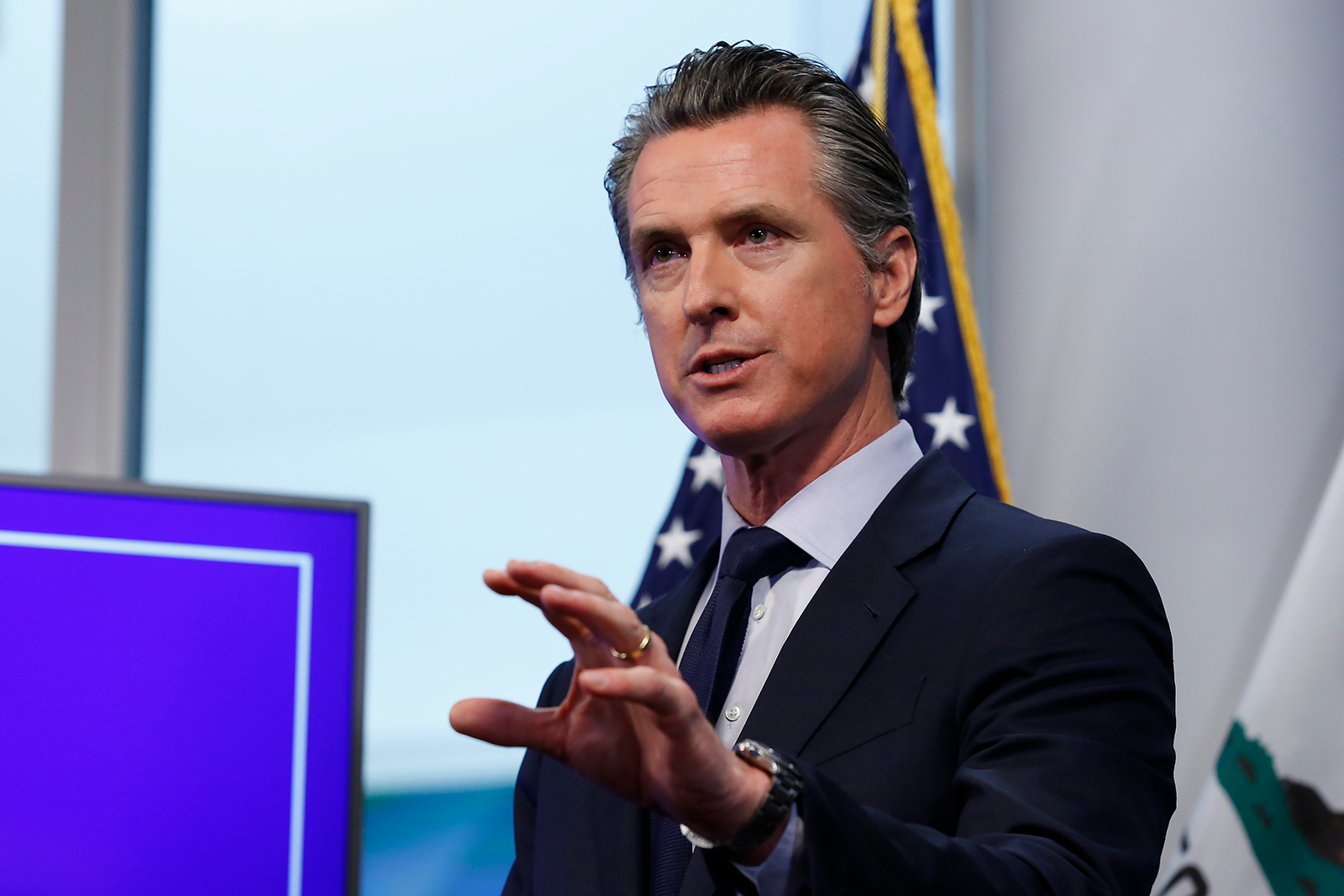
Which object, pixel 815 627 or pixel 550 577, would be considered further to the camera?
pixel 815 627

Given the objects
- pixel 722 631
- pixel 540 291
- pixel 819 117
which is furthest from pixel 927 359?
pixel 722 631

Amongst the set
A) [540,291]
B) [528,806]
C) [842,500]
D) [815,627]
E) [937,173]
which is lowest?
[528,806]

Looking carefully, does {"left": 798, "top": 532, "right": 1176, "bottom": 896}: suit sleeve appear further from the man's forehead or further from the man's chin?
the man's forehead

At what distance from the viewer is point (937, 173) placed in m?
2.50

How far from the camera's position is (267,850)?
5.79ft

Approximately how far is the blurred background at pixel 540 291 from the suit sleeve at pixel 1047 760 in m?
1.22

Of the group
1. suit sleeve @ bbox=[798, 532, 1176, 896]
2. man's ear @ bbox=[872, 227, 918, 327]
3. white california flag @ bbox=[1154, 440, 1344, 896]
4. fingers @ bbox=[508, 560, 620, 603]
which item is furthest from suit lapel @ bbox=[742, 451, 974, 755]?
white california flag @ bbox=[1154, 440, 1344, 896]

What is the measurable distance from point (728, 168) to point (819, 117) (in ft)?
0.49

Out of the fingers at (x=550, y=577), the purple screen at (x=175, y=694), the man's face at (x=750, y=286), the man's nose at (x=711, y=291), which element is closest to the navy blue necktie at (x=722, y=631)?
the man's face at (x=750, y=286)

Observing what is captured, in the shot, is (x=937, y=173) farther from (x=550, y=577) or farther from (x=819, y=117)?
(x=550, y=577)

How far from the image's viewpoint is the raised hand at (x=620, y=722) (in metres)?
0.82

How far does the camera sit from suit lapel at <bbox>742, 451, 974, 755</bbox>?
1.18 meters

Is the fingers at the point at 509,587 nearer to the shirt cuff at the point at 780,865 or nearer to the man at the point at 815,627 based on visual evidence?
the man at the point at 815,627

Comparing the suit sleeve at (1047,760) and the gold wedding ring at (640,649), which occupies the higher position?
the gold wedding ring at (640,649)
